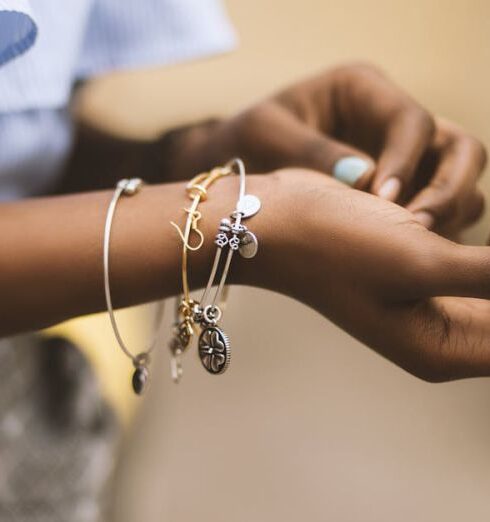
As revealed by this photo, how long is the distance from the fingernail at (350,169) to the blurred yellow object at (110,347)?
1.71 ft

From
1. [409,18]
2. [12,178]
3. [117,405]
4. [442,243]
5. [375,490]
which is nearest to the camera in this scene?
[442,243]

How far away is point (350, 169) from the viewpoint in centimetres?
50

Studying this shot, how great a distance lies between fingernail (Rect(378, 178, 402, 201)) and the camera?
18.7 inches

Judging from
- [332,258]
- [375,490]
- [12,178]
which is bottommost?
[375,490]

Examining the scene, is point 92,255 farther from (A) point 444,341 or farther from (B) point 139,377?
(A) point 444,341

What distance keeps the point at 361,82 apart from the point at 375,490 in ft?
1.50

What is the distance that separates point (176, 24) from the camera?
663mm

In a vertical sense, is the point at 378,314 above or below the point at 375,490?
above

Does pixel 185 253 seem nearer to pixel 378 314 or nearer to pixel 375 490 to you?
pixel 378 314

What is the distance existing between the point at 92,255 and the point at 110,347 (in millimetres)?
563

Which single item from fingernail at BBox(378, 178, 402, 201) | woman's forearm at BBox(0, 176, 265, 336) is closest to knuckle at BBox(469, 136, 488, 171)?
fingernail at BBox(378, 178, 402, 201)

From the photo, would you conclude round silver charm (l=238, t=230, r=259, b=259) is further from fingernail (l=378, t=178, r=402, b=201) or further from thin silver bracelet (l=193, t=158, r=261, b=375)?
fingernail (l=378, t=178, r=402, b=201)

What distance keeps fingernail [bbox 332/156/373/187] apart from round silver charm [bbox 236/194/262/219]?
9 cm

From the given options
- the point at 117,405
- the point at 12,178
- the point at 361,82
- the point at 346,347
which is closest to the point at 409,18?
the point at 361,82
